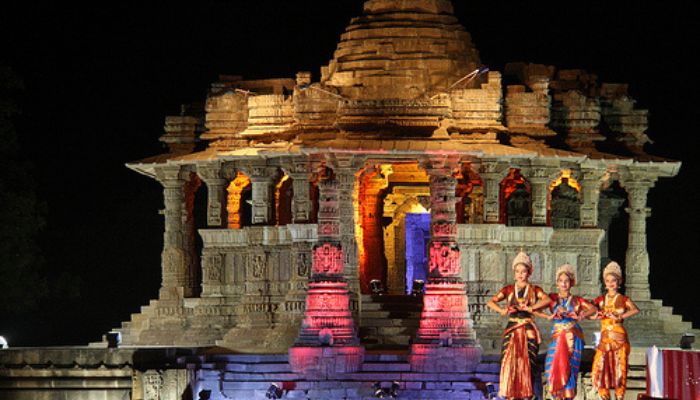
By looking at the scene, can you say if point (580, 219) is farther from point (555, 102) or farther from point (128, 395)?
point (128, 395)

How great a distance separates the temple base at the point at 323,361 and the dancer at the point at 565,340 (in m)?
7.85

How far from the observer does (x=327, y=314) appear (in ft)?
132

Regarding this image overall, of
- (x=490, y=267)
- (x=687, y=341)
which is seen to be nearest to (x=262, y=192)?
(x=490, y=267)

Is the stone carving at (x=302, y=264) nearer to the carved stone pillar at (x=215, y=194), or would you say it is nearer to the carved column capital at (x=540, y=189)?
the carved stone pillar at (x=215, y=194)

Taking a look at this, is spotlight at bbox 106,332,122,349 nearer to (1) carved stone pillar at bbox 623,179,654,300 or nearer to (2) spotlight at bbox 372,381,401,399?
(2) spotlight at bbox 372,381,401,399

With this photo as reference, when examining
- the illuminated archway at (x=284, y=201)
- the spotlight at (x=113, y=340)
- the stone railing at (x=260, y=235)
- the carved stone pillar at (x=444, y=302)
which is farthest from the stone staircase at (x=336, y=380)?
the illuminated archway at (x=284, y=201)

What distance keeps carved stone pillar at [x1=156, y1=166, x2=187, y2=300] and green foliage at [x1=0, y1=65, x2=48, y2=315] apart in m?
5.18

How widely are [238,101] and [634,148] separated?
8.36 metres

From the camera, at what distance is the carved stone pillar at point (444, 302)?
130 ft

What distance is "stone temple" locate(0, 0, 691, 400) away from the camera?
130ft

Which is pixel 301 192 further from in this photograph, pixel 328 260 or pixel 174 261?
pixel 174 261

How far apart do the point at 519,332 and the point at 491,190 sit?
1176cm

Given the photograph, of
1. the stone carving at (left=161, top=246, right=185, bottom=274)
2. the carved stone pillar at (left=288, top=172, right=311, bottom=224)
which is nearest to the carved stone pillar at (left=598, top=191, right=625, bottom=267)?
the carved stone pillar at (left=288, top=172, right=311, bottom=224)

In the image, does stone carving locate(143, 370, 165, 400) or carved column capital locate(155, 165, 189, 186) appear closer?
stone carving locate(143, 370, 165, 400)
